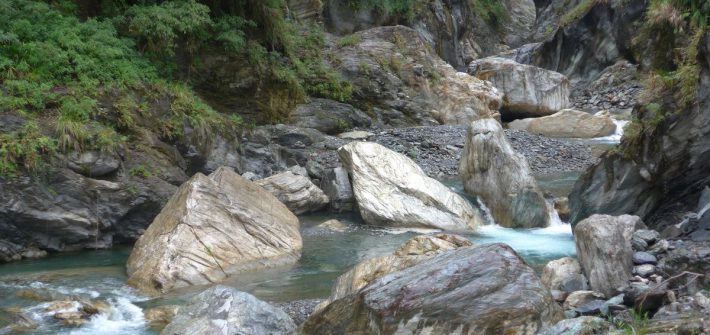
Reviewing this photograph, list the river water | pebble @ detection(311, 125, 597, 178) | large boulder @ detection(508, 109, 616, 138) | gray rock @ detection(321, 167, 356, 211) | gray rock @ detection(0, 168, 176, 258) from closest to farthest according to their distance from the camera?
the river water
gray rock @ detection(0, 168, 176, 258)
gray rock @ detection(321, 167, 356, 211)
pebble @ detection(311, 125, 597, 178)
large boulder @ detection(508, 109, 616, 138)

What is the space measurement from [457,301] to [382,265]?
91.0 inches

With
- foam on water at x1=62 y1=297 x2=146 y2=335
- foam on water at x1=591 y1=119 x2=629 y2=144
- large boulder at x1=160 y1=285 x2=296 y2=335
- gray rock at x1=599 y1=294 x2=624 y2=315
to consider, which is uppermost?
foam on water at x1=591 y1=119 x2=629 y2=144

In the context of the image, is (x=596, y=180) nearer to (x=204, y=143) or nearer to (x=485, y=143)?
(x=485, y=143)

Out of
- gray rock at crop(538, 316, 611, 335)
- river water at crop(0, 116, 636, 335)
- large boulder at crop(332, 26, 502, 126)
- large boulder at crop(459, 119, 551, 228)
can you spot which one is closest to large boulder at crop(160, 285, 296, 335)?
river water at crop(0, 116, 636, 335)

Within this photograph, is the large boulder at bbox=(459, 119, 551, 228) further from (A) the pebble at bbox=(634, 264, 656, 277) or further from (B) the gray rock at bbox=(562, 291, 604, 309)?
(B) the gray rock at bbox=(562, 291, 604, 309)

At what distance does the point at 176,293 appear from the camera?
7.95 m

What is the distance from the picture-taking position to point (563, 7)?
41.2m

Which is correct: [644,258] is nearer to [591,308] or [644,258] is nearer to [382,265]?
[591,308]

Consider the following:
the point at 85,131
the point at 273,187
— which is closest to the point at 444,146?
the point at 273,187

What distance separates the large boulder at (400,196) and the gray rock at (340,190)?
232mm

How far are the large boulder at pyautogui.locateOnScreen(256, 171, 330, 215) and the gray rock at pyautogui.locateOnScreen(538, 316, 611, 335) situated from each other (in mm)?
8365

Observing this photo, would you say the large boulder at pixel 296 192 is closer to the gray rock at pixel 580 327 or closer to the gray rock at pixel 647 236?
the gray rock at pixel 647 236

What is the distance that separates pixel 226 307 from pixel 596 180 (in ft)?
21.5

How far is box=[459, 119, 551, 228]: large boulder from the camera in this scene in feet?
39.7
